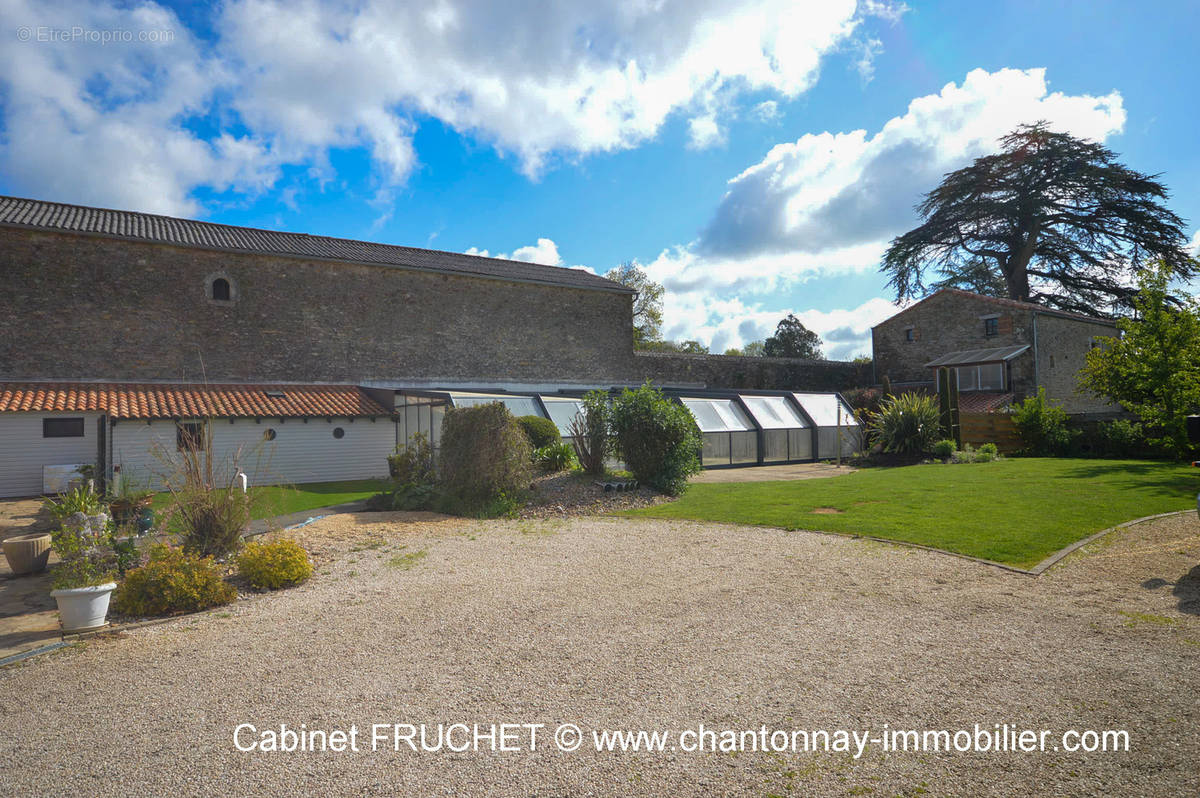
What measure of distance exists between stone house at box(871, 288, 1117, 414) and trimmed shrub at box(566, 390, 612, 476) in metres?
18.6

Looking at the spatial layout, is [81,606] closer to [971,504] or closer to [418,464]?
[418,464]

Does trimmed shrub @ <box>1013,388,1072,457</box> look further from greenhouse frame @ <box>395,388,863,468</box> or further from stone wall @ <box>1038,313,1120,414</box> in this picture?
stone wall @ <box>1038,313,1120,414</box>

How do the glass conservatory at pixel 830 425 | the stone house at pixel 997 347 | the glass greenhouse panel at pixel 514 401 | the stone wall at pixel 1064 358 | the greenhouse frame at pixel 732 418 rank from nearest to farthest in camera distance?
the glass greenhouse panel at pixel 514 401 → the greenhouse frame at pixel 732 418 → the glass conservatory at pixel 830 425 → the stone house at pixel 997 347 → the stone wall at pixel 1064 358

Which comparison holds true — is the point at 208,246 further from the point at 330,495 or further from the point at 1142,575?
the point at 1142,575

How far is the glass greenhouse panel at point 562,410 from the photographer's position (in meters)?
17.1

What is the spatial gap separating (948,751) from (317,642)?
13.6ft

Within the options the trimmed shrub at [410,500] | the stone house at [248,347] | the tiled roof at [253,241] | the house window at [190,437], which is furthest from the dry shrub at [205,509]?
the tiled roof at [253,241]

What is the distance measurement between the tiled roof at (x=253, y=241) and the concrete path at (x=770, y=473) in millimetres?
13859

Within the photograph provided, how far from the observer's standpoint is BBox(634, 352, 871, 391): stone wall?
95.9ft

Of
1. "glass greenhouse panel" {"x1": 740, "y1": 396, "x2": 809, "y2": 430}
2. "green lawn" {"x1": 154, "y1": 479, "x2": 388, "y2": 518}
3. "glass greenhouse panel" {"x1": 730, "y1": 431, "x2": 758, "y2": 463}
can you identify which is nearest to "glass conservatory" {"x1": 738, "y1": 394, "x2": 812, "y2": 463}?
"glass greenhouse panel" {"x1": 740, "y1": 396, "x2": 809, "y2": 430}

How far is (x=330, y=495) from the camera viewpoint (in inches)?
563

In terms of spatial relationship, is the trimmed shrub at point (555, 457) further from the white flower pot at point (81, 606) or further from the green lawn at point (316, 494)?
the white flower pot at point (81, 606)

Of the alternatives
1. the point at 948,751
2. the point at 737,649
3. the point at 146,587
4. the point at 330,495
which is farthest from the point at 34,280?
the point at 948,751

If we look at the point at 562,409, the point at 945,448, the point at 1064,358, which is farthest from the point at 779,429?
the point at 1064,358
